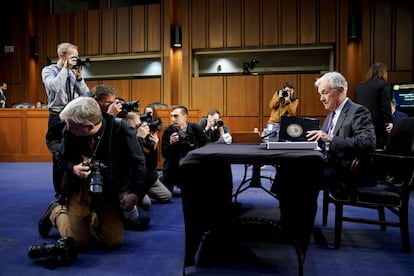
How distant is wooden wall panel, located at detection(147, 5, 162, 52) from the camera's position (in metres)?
8.92

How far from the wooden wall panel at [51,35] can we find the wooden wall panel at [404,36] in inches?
316

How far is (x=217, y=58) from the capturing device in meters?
9.98

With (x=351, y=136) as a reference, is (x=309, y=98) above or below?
above

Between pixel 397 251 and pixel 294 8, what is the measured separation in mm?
7178

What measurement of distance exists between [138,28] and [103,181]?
751 cm

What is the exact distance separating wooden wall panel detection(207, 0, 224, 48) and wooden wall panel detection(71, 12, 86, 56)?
3214 mm

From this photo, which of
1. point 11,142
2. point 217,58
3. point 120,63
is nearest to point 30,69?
point 120,63

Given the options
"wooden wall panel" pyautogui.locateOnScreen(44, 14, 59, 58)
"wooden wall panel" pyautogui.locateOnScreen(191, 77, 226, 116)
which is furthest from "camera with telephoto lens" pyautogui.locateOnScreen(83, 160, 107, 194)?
"wooden wall panel" pyautogui.locateOnScreen(44, 14, 59, 58)

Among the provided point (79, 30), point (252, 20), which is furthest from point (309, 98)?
point (79, 30)

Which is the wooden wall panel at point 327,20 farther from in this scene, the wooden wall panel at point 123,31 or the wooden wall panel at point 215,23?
the wooden wall panel at point 123,31

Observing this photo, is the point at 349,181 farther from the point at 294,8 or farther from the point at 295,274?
the point at 294,8

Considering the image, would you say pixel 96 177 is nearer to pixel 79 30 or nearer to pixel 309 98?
pixel 309 98

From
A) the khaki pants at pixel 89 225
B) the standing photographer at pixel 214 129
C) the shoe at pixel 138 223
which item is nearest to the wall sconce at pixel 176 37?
the standing photographer at pixel 214 129

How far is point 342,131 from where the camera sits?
228 cm
